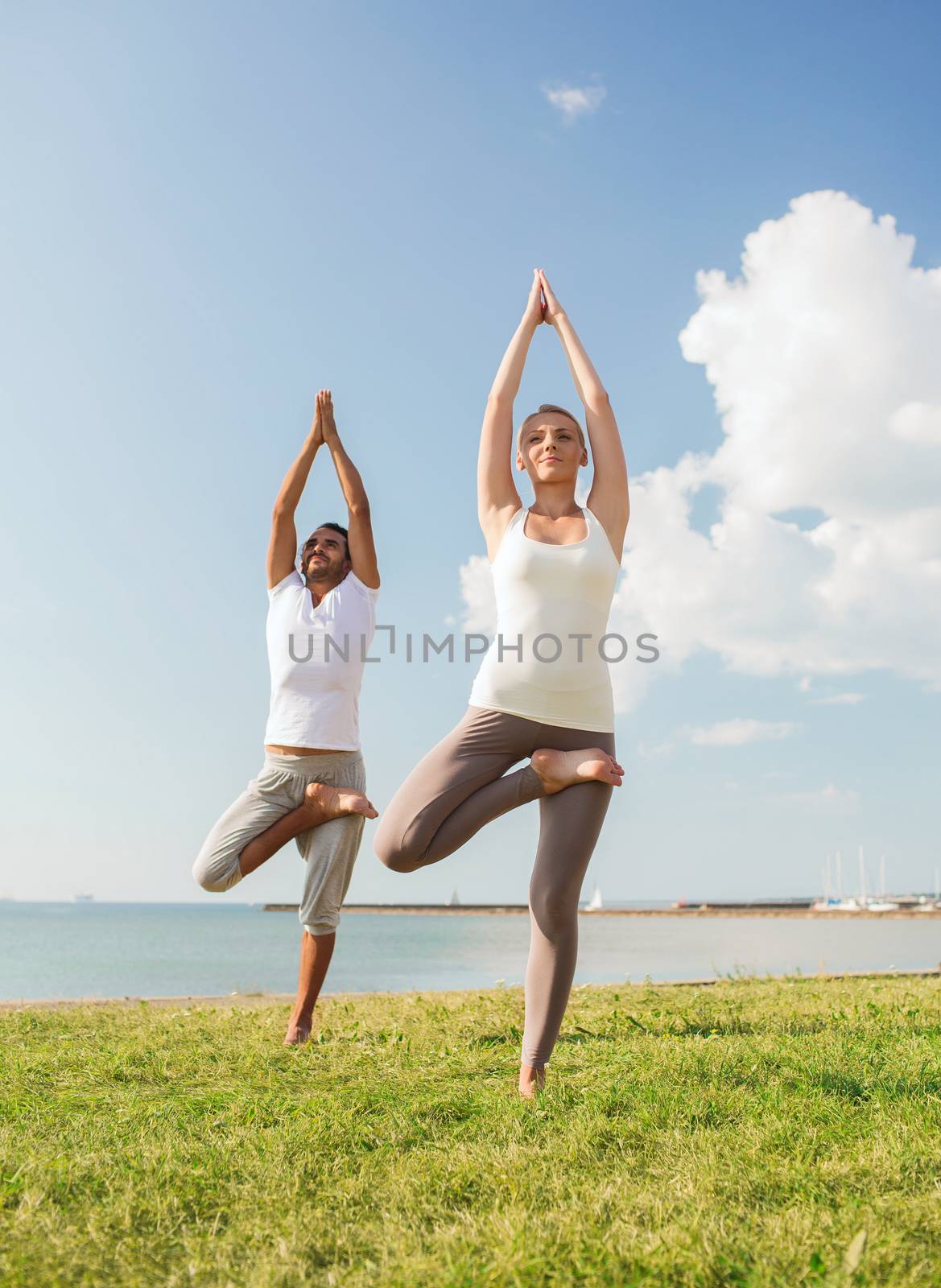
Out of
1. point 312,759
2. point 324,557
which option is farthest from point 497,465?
point 312,759

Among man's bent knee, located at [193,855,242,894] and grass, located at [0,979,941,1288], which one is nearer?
grass, located at [0,979,941,1288]

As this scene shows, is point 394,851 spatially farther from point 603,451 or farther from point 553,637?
point 603,451

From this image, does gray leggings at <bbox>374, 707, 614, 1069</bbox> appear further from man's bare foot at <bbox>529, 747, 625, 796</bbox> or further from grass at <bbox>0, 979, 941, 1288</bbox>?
grass at <bbox>0, 979, 941, 1288</bbox>

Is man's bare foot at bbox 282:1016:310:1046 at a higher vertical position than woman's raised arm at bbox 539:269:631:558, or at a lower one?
lower

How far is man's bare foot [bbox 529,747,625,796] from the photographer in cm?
405

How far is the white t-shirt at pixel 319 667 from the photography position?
5773 mm

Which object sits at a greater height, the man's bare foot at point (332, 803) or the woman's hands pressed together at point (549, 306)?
the woman's hands pressed together at point (549, 306)

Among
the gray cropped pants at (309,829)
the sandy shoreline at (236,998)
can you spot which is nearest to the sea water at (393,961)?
the sandy shoreline at (236,998)

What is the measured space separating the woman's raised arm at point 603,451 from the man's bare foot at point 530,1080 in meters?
2.26

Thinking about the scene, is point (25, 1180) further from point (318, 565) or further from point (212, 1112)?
point (318, 565)

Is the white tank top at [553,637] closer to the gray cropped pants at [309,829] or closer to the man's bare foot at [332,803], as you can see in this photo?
the man's bare foot at [332,803]

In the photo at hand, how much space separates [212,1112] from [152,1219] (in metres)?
1.19

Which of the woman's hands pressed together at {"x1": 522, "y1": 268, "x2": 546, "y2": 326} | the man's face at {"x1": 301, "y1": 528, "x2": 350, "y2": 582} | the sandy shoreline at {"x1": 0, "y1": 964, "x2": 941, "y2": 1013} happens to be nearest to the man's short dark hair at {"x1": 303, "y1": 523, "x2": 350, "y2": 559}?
the man's face at {"x1": 301, "y1": 528, "x2": 350, "y2": 582}

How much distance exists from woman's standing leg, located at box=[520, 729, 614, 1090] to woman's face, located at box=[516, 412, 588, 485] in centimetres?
127
